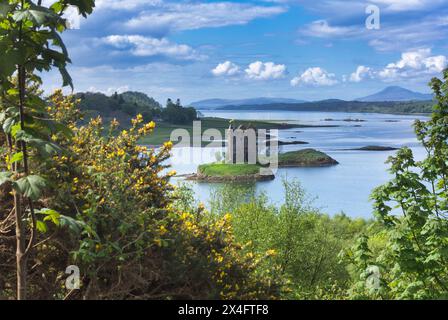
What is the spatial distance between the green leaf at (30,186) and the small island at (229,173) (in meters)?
63.2

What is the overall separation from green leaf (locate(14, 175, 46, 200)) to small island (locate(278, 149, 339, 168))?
241 feet

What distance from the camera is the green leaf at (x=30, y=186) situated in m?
3.65

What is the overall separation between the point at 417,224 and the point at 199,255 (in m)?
4.21

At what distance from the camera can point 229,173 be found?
2744 inches

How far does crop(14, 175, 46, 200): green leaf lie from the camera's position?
3648 mm

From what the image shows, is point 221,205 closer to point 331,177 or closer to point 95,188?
point 95,188

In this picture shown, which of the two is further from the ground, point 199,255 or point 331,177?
point 199,255

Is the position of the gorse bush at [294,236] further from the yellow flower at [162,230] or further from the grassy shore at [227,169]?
the grassy shore at [227,169]

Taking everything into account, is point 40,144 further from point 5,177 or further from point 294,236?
point 294,236

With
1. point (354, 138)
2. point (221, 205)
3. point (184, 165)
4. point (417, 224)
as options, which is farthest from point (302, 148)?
point (417, 224)

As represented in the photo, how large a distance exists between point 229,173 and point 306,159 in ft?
47.1

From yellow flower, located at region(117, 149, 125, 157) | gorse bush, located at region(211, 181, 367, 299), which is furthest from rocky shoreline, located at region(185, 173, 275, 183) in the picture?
yellow flower, located at region(117, 149, 125, 157)

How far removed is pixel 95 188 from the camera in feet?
19.8

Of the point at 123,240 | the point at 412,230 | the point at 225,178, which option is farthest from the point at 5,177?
the point at 225,178
